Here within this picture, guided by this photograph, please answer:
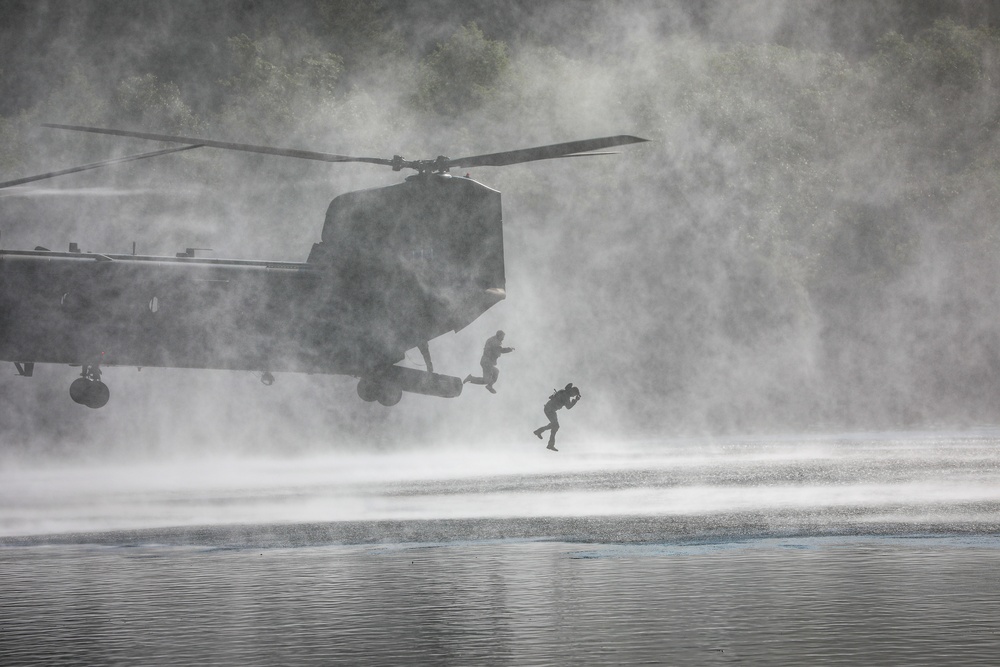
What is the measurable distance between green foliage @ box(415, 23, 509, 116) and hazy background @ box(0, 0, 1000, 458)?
131 mm

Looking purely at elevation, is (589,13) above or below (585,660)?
above

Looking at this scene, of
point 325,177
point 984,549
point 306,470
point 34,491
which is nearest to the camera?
point 984,549

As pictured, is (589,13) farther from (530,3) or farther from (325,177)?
(325,177)

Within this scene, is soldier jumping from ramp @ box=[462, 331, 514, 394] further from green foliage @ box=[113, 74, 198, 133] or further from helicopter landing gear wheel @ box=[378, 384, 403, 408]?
green foliage @ box=[113, 74, 198, 133]

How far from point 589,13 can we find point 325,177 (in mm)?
25130

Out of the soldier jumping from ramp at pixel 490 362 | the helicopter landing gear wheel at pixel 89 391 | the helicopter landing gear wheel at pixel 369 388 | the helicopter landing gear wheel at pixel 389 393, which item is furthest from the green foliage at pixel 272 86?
the helicopter landing gear wheel at pixel 89 391

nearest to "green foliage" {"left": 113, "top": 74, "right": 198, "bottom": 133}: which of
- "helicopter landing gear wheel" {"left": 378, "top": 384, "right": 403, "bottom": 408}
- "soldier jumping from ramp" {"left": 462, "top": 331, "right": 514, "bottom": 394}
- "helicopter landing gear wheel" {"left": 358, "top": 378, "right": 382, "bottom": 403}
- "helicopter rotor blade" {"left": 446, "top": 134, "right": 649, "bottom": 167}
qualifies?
"soldier jumping from ramp" {"left": 462, "top": 331, "right": 514, "bottom": 394}

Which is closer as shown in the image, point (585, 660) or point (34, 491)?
point (585, 660)

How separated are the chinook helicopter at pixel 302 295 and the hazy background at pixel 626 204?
3087 cm

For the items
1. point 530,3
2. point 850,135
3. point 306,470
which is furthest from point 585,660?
point 530,3

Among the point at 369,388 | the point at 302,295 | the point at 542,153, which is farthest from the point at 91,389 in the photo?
the point at 542,153

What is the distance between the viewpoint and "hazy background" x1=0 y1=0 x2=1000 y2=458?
195ft

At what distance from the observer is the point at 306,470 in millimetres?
40969

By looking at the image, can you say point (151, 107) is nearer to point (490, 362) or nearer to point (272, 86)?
point (272, 86)
